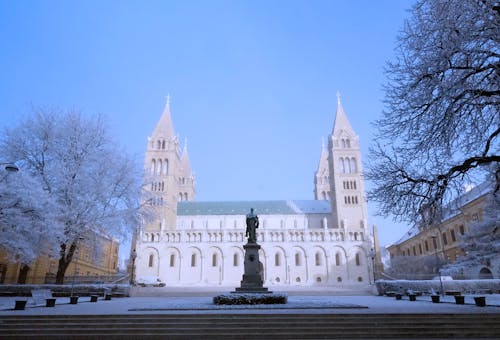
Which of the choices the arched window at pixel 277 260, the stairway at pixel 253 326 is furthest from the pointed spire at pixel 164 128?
the stairway at pixel 253 326

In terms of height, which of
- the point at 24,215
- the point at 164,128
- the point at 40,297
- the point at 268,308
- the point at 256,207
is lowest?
the point at 268,308

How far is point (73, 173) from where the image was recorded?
2252cm

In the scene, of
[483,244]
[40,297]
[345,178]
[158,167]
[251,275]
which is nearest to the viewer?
[40,297]

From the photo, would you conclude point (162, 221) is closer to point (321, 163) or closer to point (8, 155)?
point (8, 155)

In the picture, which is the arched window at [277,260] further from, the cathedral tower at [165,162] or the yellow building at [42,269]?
the yellow building at [42,269]

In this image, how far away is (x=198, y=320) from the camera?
969cm

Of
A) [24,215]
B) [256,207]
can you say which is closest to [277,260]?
[256,207]

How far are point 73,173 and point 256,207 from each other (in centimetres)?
5153

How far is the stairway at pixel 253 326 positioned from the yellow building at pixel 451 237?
18.7 m

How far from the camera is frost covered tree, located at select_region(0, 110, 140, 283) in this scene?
72.8 ft

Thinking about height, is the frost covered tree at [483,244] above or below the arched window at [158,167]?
below

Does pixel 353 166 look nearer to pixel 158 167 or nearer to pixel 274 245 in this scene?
pixel 274 245

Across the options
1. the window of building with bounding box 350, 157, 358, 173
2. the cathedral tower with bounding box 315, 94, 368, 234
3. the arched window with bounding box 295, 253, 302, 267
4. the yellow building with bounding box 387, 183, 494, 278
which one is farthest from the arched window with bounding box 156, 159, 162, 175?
the yellow building with bounding box 387, 183, 494, 278

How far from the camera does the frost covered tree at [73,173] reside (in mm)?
22203
